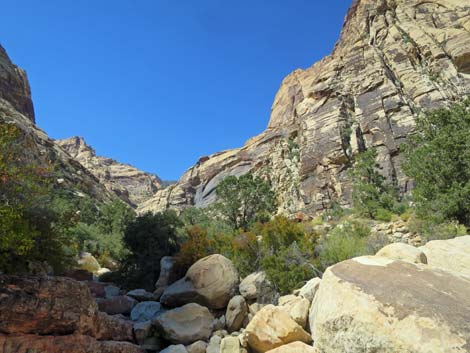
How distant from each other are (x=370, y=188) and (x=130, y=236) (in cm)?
1508

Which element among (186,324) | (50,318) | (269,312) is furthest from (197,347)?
(50,318)

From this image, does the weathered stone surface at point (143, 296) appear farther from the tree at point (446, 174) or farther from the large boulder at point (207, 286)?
the tree at point (446, 174)

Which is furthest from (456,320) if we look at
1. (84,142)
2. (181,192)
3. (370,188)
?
(84,142)

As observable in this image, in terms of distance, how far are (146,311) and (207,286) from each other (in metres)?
1.81

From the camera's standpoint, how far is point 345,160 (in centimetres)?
3794

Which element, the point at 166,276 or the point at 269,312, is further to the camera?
the point at 166,276

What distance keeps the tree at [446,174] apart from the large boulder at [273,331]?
10.1 m

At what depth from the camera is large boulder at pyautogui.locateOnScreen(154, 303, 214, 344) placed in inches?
311

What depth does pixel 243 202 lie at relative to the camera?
94.4 feet

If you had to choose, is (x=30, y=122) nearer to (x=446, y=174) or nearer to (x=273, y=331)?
(x=446, y=174)

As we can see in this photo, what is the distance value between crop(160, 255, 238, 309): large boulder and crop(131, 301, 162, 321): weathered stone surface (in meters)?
0.26

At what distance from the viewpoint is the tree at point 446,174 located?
1398 centimetres

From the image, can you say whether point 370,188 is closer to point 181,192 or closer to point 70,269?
point 70,269

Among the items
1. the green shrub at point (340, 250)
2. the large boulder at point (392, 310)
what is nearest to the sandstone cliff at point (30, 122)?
the green shrub at point (340, 250)
